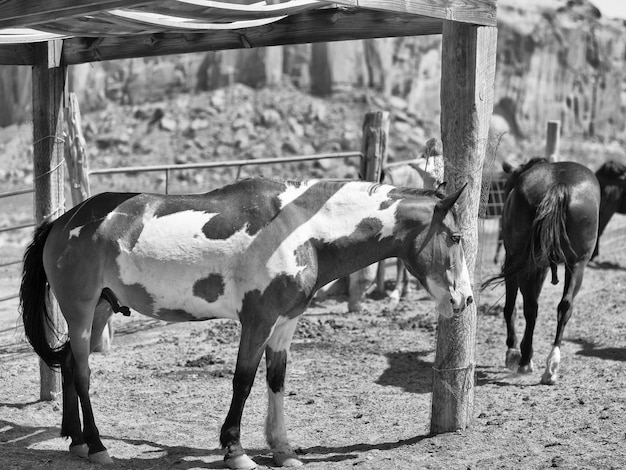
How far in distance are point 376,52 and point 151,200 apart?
43.4 metres

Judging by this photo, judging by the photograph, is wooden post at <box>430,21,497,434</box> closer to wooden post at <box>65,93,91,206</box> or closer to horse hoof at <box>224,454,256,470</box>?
horse hoof at <box>224,454,256,470</box>

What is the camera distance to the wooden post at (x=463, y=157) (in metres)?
5.19

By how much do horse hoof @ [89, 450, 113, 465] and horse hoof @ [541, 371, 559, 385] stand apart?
328 centimetres

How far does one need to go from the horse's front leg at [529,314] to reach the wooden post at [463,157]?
64.0 inches

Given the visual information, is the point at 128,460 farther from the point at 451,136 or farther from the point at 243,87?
the point at 243,87

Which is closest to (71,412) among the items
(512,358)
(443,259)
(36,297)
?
(36,297)

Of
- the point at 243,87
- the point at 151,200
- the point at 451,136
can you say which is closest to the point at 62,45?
the point at 151,200

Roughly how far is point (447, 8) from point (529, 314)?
2.98 metres

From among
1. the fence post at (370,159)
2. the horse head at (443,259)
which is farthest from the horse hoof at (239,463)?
the fence post at (370,159)

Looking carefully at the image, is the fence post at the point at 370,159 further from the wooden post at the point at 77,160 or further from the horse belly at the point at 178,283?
the horse belly at the point at 178,283

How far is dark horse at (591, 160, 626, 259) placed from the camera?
11812 mm

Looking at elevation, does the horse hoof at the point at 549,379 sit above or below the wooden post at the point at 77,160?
below

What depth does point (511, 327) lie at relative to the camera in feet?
23.9

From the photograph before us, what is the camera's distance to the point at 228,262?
15.6 feet
